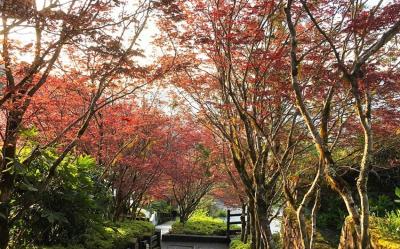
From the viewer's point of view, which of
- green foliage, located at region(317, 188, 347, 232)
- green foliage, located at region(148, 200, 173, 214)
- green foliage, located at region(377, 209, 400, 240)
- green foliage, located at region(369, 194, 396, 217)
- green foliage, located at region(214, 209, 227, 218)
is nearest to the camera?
green foliage, located at region(377, 209, 400, 240)

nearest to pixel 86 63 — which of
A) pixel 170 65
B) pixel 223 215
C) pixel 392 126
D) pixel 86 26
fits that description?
pixel 170 65

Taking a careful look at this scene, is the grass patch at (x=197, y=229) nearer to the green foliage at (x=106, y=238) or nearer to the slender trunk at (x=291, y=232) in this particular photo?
the green foliage at (x=106, y=238)

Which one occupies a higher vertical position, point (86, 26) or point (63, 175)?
point (86, 26)

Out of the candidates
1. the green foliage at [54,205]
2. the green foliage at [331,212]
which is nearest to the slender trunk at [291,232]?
the green foliage at [331,212]

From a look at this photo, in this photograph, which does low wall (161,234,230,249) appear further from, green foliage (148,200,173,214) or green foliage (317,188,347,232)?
Result: green foliage (148,200,173,214)

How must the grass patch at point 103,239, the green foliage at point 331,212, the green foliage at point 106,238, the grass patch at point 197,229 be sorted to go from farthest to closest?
the grass patch at point 197,229 → the green foliage at point 331,212 → the green foliage at point 106,238 → the grass patch at point 103,239

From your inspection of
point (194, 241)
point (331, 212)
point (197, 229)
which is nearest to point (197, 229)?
point (197, 229)

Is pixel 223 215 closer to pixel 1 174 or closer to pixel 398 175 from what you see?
pixel 398 175

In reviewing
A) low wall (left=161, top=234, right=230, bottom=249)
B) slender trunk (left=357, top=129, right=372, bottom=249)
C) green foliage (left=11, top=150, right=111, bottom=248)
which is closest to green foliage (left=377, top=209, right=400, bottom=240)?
slender trunk (left=357, top=129, right=372, bottom=249)

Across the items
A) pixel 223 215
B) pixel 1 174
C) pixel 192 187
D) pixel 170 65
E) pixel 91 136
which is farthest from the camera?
pixel 223 215

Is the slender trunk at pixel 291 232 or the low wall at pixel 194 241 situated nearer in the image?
the slender trunk at pixel 291 232

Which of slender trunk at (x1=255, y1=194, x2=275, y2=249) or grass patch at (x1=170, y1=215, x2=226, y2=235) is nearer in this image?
slender trunk at (x1=255, y1=194, x2=275, y2=249)

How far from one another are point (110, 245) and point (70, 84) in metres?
3.90

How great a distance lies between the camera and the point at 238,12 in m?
6.96
